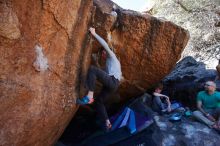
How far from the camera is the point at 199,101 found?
27.5ft

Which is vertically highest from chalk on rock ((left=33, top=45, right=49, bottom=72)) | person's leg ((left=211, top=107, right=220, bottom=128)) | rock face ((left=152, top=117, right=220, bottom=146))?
chalk on rock ((left=33, top=45, right=49, bottom=72))

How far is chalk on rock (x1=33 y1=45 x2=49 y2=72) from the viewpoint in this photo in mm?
5723

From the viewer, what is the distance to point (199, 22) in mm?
14508

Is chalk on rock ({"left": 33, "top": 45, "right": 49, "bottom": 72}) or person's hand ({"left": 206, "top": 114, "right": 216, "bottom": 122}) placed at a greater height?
chalk on rock ({"left": 33, "top": 45, "right": 49, "bottom": 72})

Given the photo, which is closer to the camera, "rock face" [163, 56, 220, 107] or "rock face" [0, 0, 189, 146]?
"rock face" [0, 0, 189, 146]

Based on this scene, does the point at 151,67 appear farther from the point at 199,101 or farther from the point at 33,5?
the point at 33,5

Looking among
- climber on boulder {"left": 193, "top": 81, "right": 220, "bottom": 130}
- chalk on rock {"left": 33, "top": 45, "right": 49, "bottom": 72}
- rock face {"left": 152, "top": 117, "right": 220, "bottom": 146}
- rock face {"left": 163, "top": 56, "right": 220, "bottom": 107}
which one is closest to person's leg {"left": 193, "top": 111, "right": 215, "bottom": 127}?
climber on boulder {"left": 193, "top": 81, "right": 220, "bottom": 130}

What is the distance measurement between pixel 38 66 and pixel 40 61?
0.09m

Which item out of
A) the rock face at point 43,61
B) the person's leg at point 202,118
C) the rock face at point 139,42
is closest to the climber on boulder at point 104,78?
the rock face at point 43,61

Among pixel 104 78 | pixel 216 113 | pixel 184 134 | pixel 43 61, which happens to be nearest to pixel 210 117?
pixel 216 113

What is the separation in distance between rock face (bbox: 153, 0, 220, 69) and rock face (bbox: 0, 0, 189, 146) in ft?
18.2

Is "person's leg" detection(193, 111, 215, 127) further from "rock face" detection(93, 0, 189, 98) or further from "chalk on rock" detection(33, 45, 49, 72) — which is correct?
"chalk on rock" detection(33, 45, 49, 72)

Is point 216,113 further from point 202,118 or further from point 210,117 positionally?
point 202,118

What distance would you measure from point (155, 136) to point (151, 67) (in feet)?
7.26
